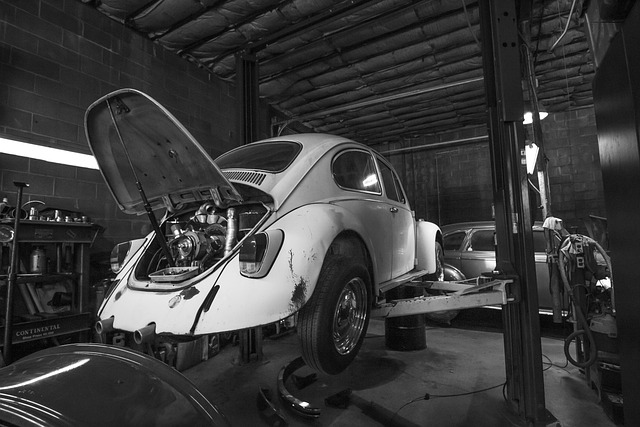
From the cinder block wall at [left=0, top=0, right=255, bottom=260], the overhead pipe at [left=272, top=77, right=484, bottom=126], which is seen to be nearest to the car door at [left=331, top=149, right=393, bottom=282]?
the cinder block wall at [left=0, top=0, right=255, bottom=260]

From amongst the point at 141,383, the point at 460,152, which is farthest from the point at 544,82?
the point at 141,383

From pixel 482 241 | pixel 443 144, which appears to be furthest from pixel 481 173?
pixel 482 241

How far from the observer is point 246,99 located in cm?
438

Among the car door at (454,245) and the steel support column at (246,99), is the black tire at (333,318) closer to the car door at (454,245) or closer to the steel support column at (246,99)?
the steel support column at (246,99)

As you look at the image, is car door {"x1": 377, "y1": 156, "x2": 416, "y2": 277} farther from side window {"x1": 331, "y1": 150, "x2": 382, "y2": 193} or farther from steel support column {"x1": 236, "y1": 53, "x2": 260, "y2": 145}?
steel support column {"x1": 236, "y1": 53, "x2": 260, "y2": 145}

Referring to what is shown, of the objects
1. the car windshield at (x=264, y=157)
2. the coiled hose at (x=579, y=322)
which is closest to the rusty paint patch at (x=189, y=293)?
the car windshield at (x=264, y=157)

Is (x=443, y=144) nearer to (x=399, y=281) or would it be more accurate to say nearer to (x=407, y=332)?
(x=407, y=332)

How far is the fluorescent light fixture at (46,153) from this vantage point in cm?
362

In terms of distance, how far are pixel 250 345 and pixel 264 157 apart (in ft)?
7.77

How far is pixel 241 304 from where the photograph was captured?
1760 millimetres

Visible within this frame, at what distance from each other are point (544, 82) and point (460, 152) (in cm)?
276

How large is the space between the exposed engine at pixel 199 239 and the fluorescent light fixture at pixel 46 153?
6.09 ft

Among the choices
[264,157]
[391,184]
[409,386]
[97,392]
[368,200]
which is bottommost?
[409,386]

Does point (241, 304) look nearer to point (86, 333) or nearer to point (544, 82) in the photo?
point (86, 333)
